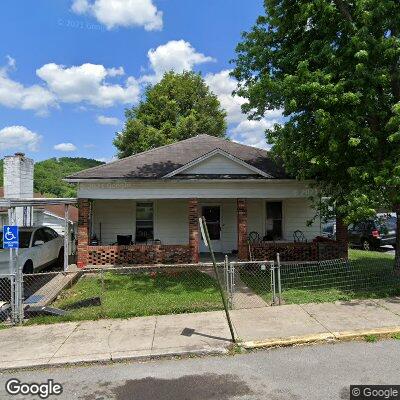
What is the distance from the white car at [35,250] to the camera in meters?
11.6

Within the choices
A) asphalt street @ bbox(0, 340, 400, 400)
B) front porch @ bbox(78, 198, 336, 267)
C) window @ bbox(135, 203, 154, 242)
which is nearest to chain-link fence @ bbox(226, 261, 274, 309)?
asphalt street @ bbox(0, 340, 400, 400)

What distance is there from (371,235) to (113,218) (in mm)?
12335

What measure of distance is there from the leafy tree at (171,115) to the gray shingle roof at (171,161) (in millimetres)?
15880

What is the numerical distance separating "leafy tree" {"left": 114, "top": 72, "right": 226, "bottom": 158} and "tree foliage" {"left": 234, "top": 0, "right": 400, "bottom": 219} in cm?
2398

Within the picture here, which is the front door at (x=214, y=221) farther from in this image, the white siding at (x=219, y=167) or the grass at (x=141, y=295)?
the grass at (x=141, y=295)

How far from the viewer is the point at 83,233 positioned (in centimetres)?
1384

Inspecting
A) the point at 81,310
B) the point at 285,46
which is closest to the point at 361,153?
the point at 285,46

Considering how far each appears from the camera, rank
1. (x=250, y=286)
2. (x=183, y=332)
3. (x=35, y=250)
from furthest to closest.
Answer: (x=35, y=250), (x=250, y=286), (x=183, y=332)

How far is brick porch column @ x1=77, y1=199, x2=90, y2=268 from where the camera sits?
13812 millimetres

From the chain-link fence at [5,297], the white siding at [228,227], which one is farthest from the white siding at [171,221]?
the chain-link fence at [5,297]

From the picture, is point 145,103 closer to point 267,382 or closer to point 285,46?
point 285,46

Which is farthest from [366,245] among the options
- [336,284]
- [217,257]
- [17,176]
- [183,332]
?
[17,176]

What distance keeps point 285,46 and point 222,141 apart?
26.9ft

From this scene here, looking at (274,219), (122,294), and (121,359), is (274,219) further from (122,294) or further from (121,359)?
(121,359)
